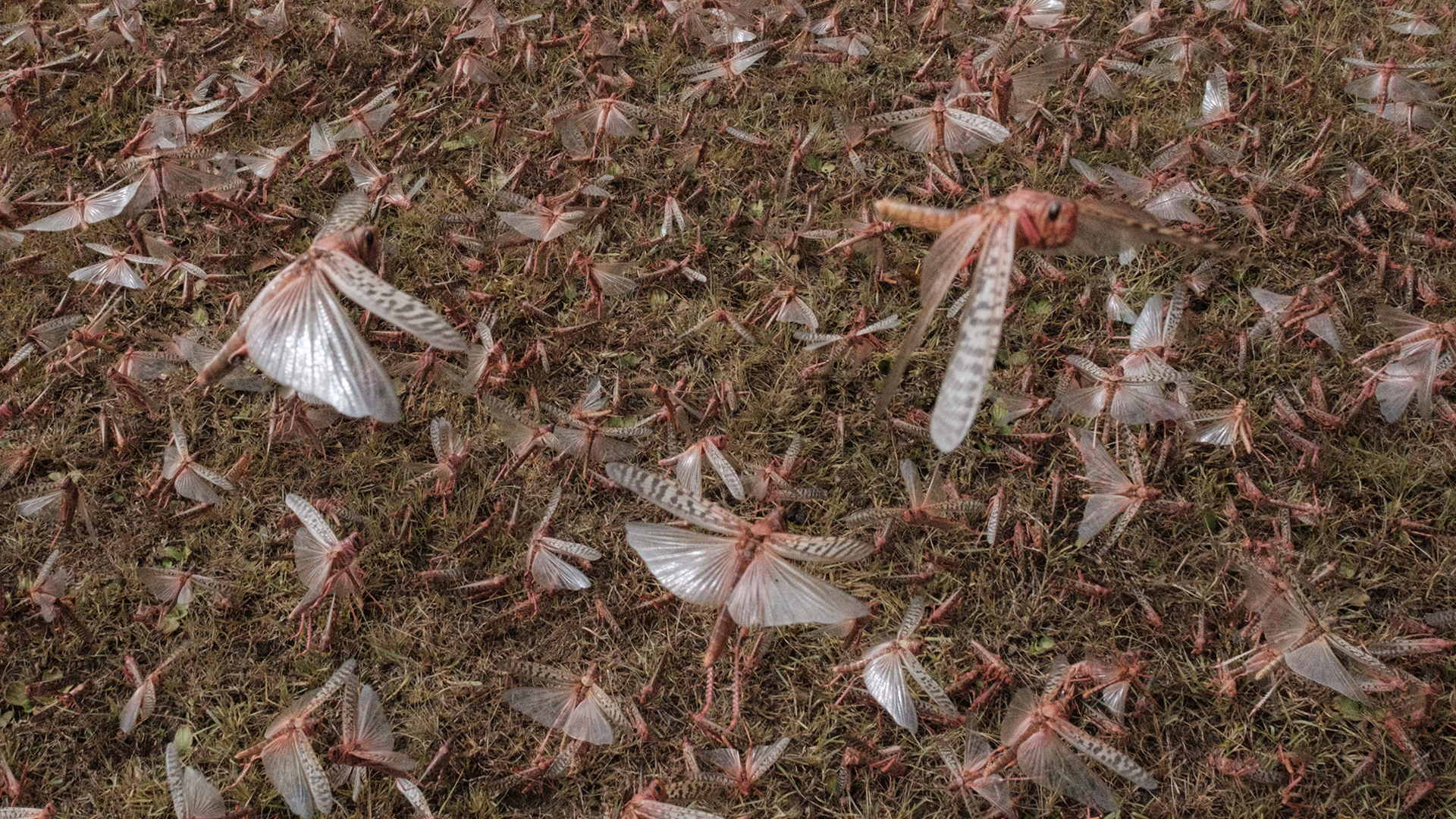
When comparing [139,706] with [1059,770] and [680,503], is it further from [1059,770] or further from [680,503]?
[1059,770]

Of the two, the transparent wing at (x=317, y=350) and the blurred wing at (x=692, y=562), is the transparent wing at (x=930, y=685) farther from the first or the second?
the transparent wing at (x=317, y=350)

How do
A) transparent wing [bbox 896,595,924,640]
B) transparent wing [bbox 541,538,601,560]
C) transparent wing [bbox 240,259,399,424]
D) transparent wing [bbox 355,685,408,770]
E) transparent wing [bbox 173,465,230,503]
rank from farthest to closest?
transparent wing [bbox 173,465,230,503] < transparent wing [bbox 541,538,601,560] < transparent wing [bbox 896,595,924,640] < transparent wing [bbox 355,685,408,770] < transparent wing [bbox 240,259,399,424]

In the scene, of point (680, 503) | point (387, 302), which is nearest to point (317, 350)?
point (387, 302)

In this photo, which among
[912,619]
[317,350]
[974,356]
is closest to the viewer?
[974,356]

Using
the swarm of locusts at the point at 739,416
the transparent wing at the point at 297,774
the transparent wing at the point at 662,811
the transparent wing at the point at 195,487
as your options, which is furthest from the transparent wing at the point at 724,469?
the transparent wing at the point at 195,487

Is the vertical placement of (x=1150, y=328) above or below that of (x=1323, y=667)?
above

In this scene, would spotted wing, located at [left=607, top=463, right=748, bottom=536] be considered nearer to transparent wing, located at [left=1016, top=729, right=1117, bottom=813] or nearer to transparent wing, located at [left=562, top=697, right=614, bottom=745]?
transparent wing, located at [left=562, top=697, right=614, bottom=745]

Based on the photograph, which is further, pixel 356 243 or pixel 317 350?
pixel 356 243

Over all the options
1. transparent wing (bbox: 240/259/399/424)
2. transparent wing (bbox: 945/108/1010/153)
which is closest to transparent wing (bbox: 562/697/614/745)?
transparent wing (bbox: 240/259/399/424)

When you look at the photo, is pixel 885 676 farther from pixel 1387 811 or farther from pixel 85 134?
pixel 85 134
